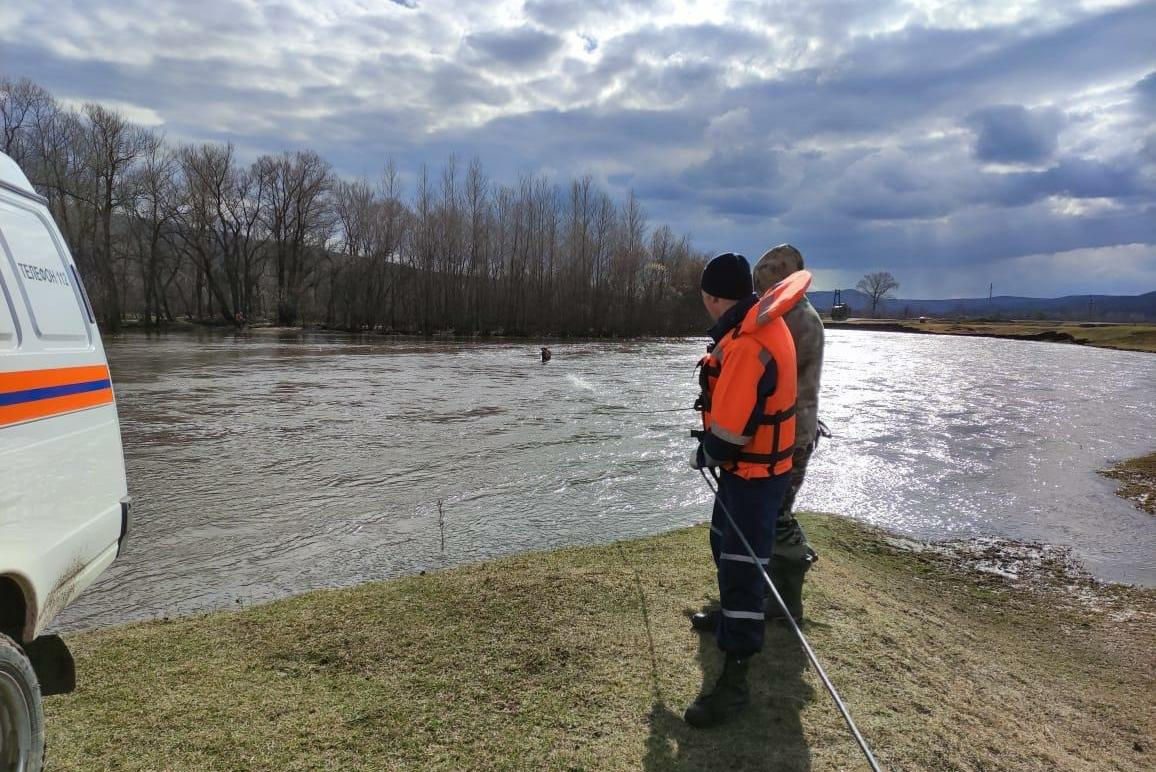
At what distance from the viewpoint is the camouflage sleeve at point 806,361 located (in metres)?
3.94

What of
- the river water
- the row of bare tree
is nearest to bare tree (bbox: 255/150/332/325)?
the row of bare tree

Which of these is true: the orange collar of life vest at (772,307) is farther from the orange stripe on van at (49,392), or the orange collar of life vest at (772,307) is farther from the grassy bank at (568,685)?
the orange stripe on van at (49,392)

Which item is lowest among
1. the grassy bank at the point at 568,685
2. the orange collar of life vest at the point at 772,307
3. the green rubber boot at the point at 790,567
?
the grassy bank at the point at 568,685

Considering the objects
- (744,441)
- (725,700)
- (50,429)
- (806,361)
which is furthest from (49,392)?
(806,361)

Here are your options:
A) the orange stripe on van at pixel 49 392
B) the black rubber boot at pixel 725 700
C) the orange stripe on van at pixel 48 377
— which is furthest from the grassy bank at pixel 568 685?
the orange stripe on van at pixel 48 377

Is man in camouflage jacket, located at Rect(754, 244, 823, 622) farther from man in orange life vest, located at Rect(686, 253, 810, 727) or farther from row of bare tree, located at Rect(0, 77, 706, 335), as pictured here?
row of bare tree, located at Rect(0, 77, 706, 335)

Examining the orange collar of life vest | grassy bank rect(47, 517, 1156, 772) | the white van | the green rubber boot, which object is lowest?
grassy bank rect(47, 517, 1156, 772)

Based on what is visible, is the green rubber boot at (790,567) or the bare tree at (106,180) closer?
the green rubber boot at (790,567)

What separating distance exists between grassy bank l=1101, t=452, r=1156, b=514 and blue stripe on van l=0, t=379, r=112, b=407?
12.5 meters

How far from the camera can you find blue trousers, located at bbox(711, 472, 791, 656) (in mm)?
3131

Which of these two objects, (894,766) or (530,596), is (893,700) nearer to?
(894,766)

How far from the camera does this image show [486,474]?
10164mm

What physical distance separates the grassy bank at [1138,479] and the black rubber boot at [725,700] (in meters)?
9.70

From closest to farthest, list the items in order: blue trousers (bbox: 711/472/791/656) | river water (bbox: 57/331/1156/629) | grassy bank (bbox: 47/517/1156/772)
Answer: grassy bank (bbox: 47/517/1156/772) < blue trousers (bbox: 711/472/791/656) < river water (bbox: 57/331/1156/629)
